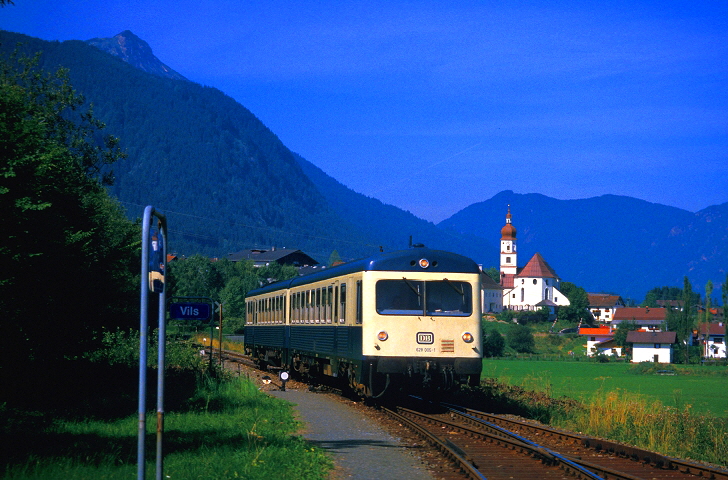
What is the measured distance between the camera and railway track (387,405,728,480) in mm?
11242

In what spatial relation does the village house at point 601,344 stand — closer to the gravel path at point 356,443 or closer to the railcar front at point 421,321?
the railcar front at point 421,321

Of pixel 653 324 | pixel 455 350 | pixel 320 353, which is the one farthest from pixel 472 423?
pixel 653 324

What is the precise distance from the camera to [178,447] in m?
12.2

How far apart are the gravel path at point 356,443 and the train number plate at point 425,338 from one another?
6.30 feet

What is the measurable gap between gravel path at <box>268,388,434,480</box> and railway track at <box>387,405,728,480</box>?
64 centimetres

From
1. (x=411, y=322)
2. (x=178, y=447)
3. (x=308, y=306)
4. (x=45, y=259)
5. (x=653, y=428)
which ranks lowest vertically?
(x=653, y=428)

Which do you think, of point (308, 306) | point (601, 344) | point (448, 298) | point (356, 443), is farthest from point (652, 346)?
point (356, 443)

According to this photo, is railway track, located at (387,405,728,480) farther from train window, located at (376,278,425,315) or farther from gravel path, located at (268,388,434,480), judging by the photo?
train window, located at (376,278,425,315)

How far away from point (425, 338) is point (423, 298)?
0.85m

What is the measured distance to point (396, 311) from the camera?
724 inches

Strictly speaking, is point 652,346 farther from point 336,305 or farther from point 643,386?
point 336,305

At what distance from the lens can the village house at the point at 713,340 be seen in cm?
11669

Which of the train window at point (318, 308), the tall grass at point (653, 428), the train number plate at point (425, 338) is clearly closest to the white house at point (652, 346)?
the train window at point (318, 308)

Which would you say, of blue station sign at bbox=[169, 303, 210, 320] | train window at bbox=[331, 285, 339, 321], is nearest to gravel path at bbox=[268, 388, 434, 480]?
train window at bbox=[331, 285, 339, 321]
